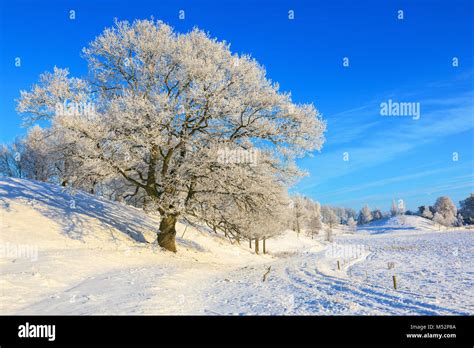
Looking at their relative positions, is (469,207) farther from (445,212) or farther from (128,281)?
(128,281)

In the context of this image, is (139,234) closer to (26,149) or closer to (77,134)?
(77,134)

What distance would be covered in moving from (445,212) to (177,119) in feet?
492

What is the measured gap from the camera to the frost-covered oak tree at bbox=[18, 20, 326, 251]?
58.3 ft

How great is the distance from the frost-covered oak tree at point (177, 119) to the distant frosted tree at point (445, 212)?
131409 millimetres

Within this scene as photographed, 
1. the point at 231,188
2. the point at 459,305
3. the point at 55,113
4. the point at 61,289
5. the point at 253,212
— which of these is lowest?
the point at 459,305

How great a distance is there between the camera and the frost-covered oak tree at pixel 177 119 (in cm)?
1778

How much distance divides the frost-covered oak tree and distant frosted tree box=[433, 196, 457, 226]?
131409mm

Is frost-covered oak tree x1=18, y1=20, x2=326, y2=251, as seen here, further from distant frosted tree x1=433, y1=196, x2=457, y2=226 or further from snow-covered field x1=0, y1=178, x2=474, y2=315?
distant frosted tree x1=433, y1=196, x2=457, y2=226

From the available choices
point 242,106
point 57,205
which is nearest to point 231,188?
point 242,106

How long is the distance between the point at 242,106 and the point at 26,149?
5351cm

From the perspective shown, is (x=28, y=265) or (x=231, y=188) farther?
(x=231, y=188)

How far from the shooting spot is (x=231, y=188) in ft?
64.5

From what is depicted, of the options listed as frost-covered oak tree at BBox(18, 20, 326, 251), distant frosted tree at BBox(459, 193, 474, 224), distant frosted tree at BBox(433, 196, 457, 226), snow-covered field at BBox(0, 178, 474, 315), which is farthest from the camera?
distant frosted tree at BBox(433, 196, 457, 226)

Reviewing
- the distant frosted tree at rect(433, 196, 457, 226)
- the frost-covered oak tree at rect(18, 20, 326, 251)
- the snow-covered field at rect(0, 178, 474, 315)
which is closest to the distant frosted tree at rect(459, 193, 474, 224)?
the distant frosted tree at rect(433, 196, 457, 226)
